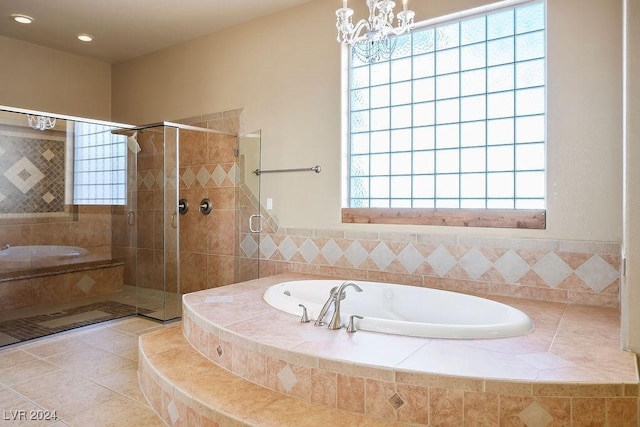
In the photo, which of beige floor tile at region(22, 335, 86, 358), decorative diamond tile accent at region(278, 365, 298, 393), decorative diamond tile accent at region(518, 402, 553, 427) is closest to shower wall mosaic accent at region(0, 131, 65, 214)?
beige floor tile at region(22, 335, 86, 358)

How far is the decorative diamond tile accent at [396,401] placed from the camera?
5.23 feet

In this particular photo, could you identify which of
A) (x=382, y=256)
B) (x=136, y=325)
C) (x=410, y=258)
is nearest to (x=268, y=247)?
(x=382, y=256)

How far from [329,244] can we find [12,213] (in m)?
2.62

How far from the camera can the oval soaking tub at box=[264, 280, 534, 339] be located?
1.95 metres

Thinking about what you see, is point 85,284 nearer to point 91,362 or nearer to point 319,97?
point 91,362

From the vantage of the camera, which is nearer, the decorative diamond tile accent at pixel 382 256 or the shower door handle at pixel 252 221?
the decorative diamond tile accent at pixel 382 256

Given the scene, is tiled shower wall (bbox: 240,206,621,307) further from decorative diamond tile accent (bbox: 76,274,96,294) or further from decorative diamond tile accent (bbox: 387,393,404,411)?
decorative diamond tile accent (bbox: 76,274,96,294)

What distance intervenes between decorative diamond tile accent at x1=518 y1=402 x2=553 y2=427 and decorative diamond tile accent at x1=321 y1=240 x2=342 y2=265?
2.06m

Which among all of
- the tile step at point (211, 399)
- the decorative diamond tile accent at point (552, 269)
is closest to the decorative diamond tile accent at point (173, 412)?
the tile step at point (211, 399)

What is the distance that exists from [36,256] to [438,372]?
364 cm

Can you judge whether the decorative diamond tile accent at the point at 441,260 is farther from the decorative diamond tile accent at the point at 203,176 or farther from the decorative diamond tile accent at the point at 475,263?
the decorative diamond tile accent at the point at 203,176

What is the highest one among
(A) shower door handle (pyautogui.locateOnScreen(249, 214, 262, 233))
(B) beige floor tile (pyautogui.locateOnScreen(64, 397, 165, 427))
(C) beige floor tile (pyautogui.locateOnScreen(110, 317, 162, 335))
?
(A) shower door handle (pyautogui.locateOnScreen(249, 214, 262, 233))

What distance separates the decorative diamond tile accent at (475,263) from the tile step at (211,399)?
1.52 metres

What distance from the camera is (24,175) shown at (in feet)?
11.9
